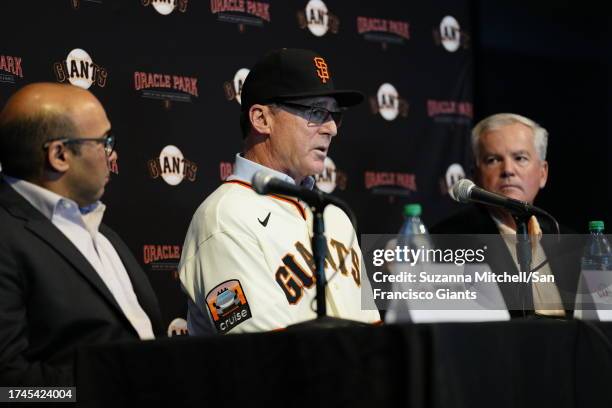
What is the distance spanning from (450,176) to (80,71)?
2.08m

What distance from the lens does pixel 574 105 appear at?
515 centimetres

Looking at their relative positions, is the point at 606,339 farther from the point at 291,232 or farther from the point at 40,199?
the point at 40,199

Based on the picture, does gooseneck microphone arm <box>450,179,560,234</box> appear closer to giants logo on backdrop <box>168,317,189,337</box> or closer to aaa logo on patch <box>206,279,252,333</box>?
aaa logo on patch <box>206,279,252,333</box>

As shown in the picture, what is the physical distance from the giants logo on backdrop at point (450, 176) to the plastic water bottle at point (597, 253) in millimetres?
1032

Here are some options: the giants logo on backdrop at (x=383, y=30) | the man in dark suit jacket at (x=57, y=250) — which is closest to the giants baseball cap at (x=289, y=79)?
the man in dark suit jacket at (x=57, y=250)

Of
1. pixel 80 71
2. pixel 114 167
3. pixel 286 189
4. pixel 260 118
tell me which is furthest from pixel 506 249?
pixel 286 189

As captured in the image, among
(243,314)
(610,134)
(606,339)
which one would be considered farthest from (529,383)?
(610,134)

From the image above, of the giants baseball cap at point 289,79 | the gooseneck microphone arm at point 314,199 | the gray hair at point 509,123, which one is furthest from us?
the gray hair at point 509,123

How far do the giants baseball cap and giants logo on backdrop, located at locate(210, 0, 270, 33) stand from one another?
84cm

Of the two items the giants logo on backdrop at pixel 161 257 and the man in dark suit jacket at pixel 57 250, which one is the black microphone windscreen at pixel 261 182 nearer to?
the man in dark suit jacket at pixel 57 250

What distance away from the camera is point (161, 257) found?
4.10m

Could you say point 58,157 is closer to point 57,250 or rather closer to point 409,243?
point 57,250

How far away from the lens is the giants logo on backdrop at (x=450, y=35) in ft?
16.9

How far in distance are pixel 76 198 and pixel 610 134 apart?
312 cm
